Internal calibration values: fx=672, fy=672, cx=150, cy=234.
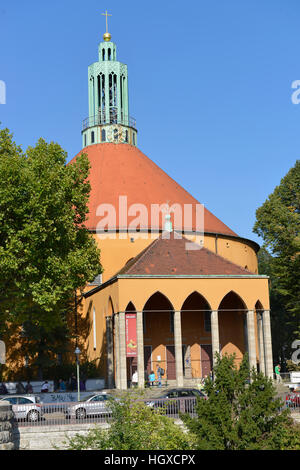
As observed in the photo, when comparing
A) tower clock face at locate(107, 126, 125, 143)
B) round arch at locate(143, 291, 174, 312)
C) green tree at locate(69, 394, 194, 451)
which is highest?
tower clock face at locate(107, 126, 125, 143)

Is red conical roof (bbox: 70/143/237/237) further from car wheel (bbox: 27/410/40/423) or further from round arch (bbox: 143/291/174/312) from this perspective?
car wheel (bbox: 27/410/40/423)

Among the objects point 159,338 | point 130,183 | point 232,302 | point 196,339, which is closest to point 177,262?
point 159,338

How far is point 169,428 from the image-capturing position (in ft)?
59.9

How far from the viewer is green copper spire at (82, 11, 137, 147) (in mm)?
57531

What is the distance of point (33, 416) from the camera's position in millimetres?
24328

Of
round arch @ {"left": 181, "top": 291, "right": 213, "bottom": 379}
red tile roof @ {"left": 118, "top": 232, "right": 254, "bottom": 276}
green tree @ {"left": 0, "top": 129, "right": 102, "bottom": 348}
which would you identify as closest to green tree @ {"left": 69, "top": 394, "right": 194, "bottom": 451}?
green tree @ {"left": 0, "top": 129, "right": 102, "bottom": 348}

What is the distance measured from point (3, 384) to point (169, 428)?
2637cm

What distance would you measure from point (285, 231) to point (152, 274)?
43.0ft

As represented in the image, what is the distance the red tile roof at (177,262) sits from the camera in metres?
40.0

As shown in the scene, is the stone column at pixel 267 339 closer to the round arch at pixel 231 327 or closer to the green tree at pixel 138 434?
the round arch at pixel 231 327

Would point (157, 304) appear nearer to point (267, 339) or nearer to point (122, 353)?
point (267, 339)

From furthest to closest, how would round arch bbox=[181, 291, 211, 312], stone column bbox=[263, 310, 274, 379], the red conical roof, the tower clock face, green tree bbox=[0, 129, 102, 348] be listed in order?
the tower clock face → the red conical roof → round arch bbox=[181, 291, 211, 312] → stone column bbox=[263, 310, 274, 379] → green tree bbox=[0, 129, 102, 348]

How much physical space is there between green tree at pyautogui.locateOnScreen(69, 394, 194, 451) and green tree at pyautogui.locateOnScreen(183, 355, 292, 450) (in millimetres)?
573
